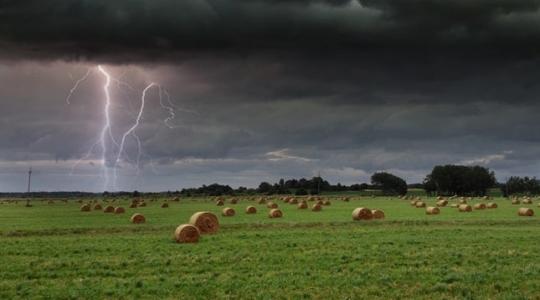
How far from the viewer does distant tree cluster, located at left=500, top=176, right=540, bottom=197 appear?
18788cm

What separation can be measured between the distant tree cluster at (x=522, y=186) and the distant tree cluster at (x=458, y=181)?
789 centimetres

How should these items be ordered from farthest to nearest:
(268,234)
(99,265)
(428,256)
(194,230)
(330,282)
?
1. (268,234)
2. (194,230)
3. (428,256)
4. (99,265)
5. (330,282)

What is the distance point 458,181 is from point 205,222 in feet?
527

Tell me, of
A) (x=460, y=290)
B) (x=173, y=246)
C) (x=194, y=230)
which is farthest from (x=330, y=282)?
(x=194, y=230)

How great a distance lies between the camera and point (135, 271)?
19.0m

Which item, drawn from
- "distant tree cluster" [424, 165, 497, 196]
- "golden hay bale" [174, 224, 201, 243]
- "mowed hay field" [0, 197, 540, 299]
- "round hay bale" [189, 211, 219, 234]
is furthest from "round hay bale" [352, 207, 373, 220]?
"distant tree cluster" [424, 165, 497, 196]

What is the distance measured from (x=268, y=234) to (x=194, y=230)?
204 inches

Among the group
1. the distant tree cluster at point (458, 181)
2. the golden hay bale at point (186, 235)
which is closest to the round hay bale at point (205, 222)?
the golden hay bale at point (186, 235)

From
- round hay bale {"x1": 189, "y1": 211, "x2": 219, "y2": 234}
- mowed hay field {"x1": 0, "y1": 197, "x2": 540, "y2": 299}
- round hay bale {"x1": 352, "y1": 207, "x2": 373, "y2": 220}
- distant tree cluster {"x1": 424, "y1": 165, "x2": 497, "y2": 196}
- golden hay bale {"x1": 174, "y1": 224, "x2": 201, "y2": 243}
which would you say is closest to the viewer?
mowed hay field {"x1": 0, "y1": 197, "x2": 540, "y2": 299}

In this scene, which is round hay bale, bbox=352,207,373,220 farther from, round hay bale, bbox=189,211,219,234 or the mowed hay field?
round hay bale, bbox=189,211,219,234

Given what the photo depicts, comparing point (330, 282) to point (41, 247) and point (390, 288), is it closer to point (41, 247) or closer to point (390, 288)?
point (390, 288)

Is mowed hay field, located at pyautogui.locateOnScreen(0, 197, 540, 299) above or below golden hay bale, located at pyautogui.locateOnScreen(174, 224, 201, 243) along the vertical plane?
below

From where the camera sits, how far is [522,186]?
19150cm

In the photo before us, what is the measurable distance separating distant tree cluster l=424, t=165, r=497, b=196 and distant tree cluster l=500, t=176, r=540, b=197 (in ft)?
25.9
